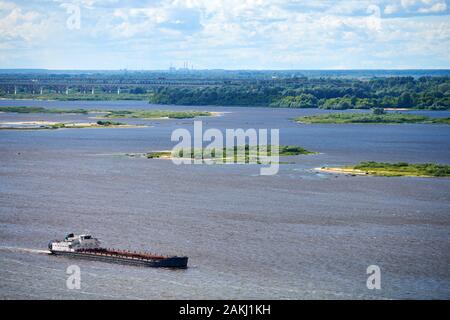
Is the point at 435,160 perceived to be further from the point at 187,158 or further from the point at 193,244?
the point at 193,244

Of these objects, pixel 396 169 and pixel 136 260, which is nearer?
pixel 136 260

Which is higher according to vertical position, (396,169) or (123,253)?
(123,253)

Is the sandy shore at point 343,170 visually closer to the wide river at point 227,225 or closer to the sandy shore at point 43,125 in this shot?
the wide river at point 227,225

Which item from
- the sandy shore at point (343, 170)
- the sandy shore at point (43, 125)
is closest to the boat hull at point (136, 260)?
the sandy shore at point (343, 170)

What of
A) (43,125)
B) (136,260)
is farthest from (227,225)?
(43,125)

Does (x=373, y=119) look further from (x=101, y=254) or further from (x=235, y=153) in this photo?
(x=101, y=254)
